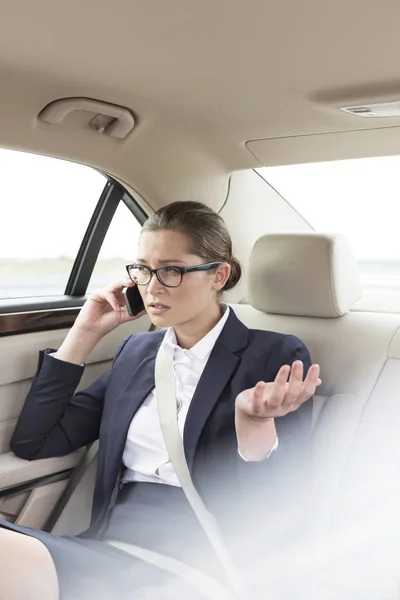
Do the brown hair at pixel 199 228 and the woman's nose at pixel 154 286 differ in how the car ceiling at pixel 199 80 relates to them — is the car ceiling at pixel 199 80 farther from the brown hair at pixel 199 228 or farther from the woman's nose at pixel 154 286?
the woman's nose at pixel 154 286

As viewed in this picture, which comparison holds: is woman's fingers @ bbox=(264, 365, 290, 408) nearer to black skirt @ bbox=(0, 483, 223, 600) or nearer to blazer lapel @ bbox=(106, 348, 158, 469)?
black skirt @ bbox=(0, 483, 223, 600)

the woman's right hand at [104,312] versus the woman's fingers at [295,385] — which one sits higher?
the woman's right hand at [104,312]

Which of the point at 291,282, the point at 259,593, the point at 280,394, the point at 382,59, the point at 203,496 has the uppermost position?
the point at 382,59

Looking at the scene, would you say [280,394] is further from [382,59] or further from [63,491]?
[63,491]

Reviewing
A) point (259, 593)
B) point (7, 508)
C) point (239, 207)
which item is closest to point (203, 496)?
point (259, 593)

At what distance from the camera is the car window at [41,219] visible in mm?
2512

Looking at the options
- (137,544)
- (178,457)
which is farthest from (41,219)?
(137,544)

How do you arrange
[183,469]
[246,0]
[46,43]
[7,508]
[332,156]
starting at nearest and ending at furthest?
[246,0] < [46,43] < [183,469] < [7,508] < [332,156]

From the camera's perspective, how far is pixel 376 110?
82.4 inches

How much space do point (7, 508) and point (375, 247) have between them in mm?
1556

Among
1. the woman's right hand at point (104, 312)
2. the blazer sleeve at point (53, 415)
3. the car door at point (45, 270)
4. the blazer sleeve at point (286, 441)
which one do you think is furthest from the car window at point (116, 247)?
the blazer sleeve at point (286, 441)

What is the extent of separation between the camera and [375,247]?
2652 millimetres

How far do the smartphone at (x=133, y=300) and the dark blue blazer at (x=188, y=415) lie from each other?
9 cm

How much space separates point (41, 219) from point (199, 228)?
0.89m
